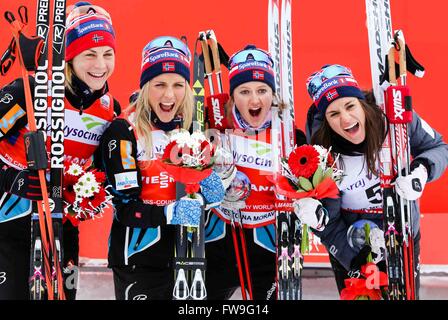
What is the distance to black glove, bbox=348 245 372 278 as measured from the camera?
11.3 ft

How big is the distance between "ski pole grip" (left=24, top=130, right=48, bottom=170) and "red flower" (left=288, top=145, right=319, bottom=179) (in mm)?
1091

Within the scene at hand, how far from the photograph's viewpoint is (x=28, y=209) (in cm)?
324

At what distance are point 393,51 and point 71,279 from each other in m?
1.85

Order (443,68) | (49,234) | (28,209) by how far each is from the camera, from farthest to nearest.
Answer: (443,68)
(28,209)
(49,234)

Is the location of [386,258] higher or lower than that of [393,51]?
lower

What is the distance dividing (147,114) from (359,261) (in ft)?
4.09

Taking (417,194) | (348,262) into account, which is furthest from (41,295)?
(417,194)

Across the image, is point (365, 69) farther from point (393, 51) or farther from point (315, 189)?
point (315, 189)

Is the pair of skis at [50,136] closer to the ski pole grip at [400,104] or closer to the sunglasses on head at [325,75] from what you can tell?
the sunglasses on head at [325,75]

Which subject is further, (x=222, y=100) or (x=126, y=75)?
(x=126, y=75)

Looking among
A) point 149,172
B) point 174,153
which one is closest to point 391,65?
point 174,153

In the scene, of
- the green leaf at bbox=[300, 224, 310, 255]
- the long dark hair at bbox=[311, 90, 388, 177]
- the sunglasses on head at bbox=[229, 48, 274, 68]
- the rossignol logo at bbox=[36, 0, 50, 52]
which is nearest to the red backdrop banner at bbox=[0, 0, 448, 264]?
the sunglasses on head at bbox=[229, 48, 274, 68]

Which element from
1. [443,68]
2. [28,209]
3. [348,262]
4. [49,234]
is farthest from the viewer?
[443,68]

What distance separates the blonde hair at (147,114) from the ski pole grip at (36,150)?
1.78ft
